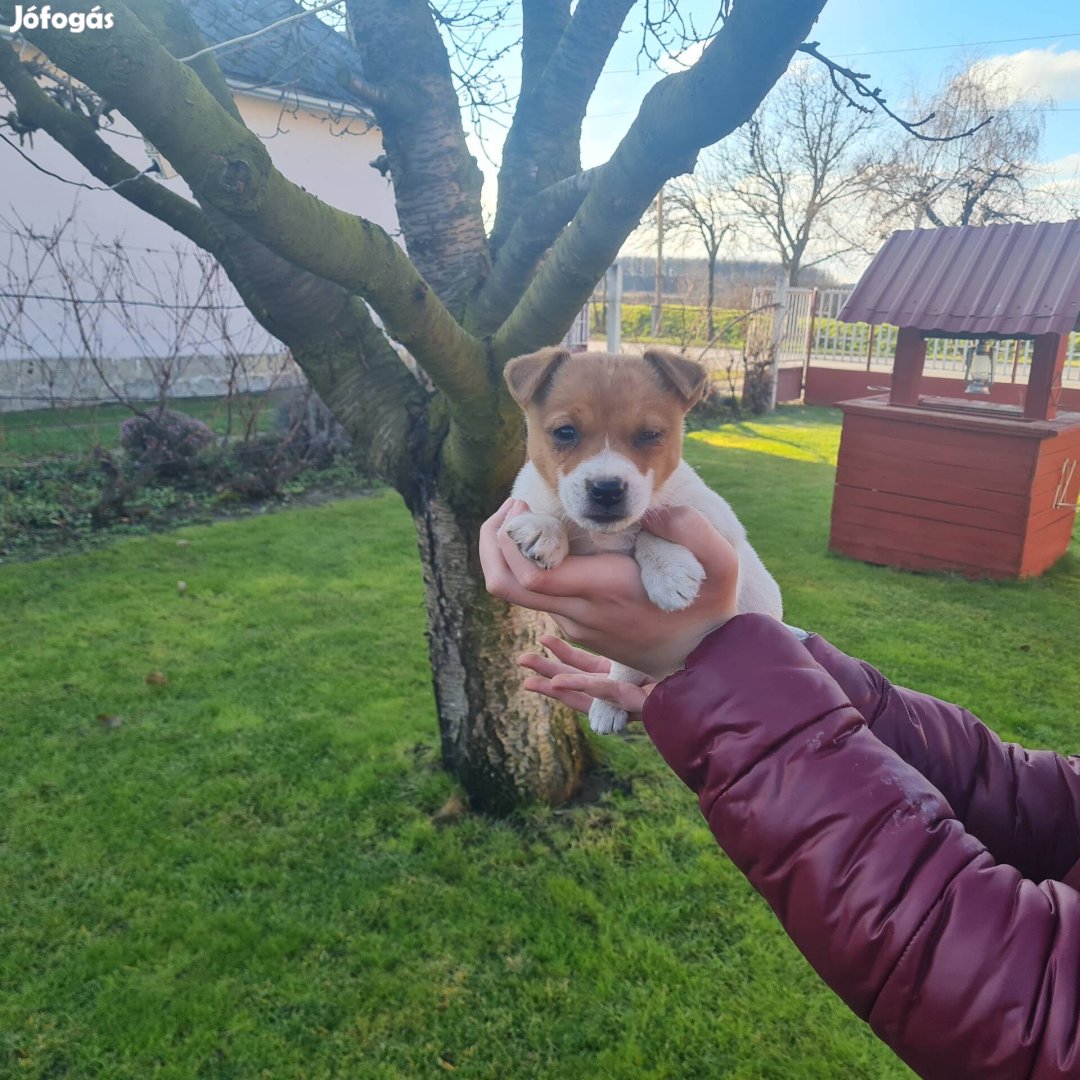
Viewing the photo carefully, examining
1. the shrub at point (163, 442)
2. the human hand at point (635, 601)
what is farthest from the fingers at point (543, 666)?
the shrub at point (163, 442)

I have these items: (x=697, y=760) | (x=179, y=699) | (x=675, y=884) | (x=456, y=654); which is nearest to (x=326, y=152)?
(x=179, y=699)

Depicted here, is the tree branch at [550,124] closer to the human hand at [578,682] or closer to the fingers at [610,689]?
the human hand at [578,682]

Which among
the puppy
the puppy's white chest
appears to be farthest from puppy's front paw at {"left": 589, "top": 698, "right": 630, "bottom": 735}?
the puppy's white chest

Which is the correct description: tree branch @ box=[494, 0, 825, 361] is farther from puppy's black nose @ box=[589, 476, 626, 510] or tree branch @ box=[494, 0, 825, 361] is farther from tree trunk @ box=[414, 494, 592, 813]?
tree trunk @ box=[414, 494, 592, 813]

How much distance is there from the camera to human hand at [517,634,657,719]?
222 cm

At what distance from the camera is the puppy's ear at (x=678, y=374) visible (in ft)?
7.56

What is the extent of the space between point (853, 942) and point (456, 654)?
2.96 m

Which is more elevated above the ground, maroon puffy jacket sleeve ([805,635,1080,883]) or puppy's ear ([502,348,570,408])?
puppy's ear ([502,348,570,408])

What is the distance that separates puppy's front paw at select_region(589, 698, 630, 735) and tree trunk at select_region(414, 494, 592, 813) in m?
1.54

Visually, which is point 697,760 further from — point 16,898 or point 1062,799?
point 16,898

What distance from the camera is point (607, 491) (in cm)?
198

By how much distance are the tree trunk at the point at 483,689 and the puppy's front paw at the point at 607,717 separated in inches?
60.6

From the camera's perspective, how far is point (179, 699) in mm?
5305

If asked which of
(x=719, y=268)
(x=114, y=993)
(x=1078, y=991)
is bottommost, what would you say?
(x=114, y=993)
